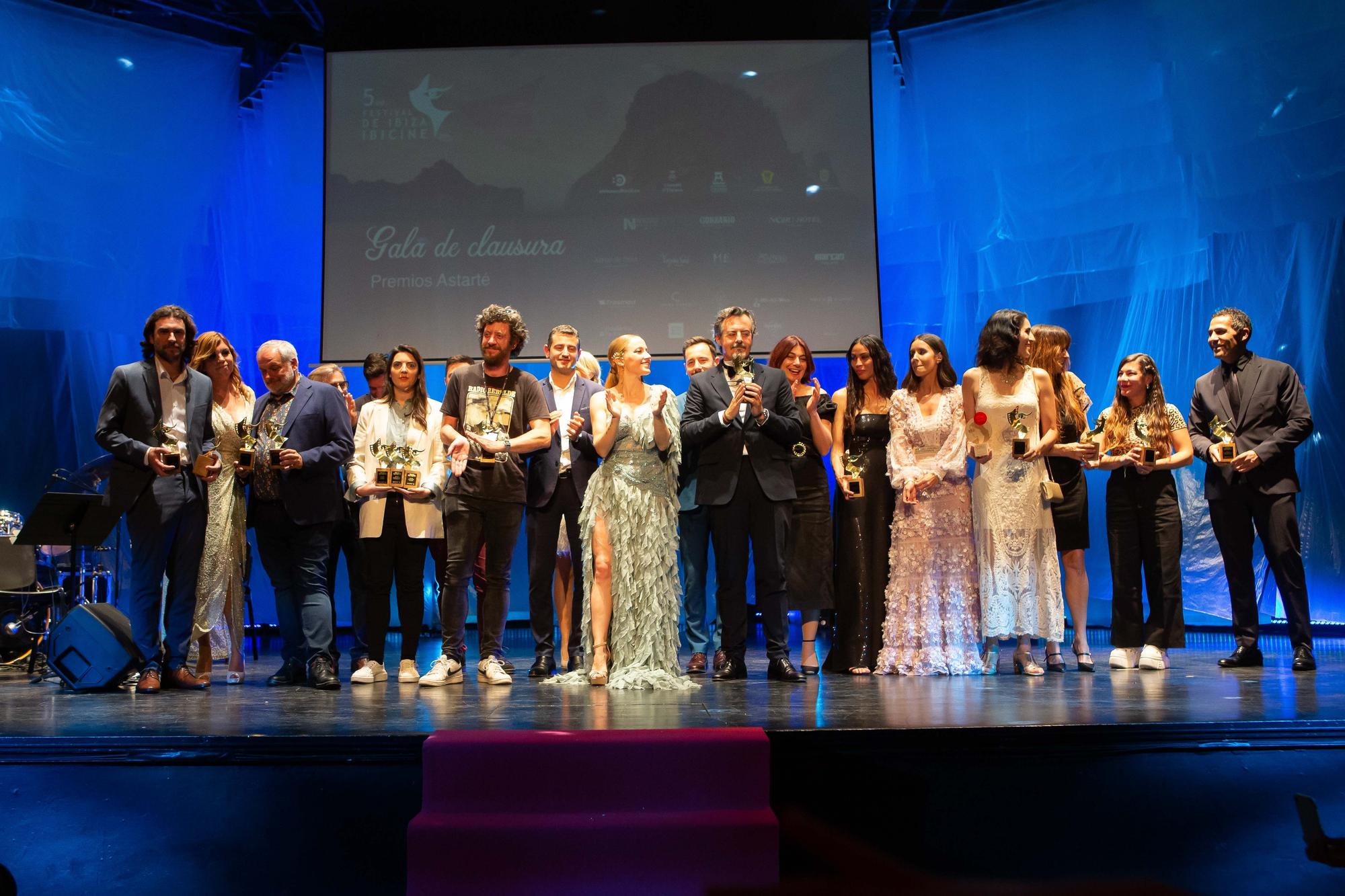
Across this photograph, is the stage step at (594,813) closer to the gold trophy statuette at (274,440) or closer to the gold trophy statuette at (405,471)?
the gold trophy statuette at (405,471)

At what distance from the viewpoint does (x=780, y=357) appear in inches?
219

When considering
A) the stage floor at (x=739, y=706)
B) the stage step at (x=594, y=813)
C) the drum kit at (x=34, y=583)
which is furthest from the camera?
the drum kit at (x=34, y=583)

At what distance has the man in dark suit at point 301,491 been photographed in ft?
16.7

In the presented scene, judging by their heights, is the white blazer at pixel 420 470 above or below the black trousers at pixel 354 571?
above

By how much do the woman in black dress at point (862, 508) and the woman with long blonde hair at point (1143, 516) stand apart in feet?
3.84

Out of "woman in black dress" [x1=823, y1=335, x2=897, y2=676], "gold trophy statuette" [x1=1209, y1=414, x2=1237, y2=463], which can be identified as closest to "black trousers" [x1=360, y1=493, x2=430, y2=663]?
"woman in black dress" [x1=823, y1=335, x2=897, y2=676]

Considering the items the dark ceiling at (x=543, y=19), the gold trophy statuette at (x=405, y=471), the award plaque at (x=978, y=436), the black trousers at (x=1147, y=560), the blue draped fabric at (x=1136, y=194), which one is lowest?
the black trousers at (x=1147, y=560)

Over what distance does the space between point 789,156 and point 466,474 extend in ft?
15.9

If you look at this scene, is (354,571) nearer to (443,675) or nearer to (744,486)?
(443,675)

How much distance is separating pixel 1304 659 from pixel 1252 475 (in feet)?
3.26

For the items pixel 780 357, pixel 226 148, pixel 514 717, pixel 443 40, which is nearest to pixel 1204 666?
pixel 780 357

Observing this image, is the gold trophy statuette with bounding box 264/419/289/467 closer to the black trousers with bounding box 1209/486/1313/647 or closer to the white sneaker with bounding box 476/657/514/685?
the white sneaker with bounding box 476/657/514/685

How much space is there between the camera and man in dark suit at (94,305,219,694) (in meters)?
4.92

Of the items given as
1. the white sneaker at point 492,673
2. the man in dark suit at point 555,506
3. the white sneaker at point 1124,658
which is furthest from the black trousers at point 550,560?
the white sneaker at point 1124,658
